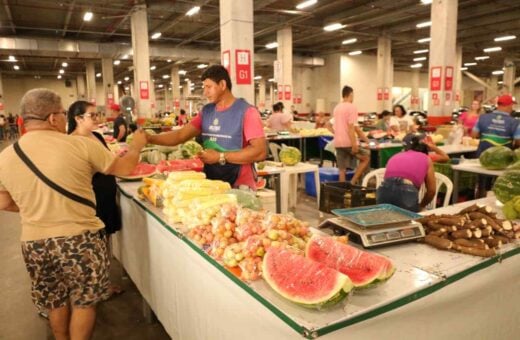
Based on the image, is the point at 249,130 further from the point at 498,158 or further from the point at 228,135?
the point at 498,158

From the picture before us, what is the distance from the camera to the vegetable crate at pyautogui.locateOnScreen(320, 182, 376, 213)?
4.43m

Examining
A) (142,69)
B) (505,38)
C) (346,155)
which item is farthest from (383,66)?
(346,155)

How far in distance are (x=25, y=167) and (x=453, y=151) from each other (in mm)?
6511

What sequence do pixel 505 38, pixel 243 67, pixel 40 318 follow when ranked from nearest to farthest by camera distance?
1. pixel 40 318
2. pixel 243 67
3. pixel 505 38

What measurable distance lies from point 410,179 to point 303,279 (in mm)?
2663

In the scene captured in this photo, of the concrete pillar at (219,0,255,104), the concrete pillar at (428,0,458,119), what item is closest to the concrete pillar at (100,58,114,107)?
the concrete pillar at (219,0,255,104)

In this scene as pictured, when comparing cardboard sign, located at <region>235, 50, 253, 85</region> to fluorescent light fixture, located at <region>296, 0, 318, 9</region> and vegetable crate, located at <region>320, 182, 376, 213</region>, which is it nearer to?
vegetable crate, located at <region>320, 182, 376, 213</region>

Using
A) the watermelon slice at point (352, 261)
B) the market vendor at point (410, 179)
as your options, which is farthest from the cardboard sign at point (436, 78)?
the watermelon slice at point (352, 261)

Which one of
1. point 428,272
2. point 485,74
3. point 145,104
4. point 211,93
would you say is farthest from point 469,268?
point 485,74

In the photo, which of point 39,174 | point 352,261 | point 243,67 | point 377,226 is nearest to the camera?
point 352,261

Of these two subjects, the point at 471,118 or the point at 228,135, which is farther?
the point at 471,118

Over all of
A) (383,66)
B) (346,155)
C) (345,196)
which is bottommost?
(345,196)

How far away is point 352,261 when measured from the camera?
167 centimetres

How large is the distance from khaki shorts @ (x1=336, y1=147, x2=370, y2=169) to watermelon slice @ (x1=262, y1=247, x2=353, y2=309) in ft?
19.9
